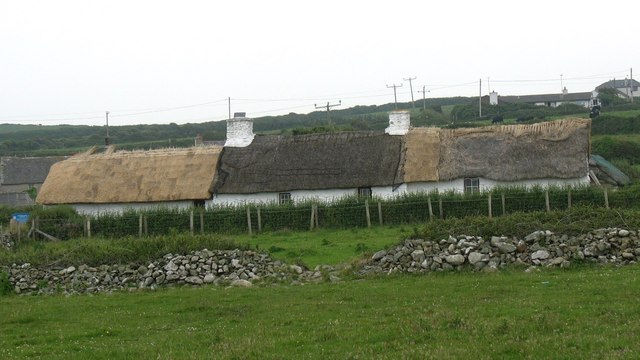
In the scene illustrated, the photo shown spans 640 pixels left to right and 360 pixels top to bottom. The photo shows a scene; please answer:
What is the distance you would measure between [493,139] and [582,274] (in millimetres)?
22331

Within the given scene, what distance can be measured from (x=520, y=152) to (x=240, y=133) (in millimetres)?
14792

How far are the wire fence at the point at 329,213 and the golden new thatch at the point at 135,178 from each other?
457 centimetres

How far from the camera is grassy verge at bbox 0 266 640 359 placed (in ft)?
34.1

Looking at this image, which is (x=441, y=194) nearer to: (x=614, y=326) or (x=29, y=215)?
(x=29, y=215)

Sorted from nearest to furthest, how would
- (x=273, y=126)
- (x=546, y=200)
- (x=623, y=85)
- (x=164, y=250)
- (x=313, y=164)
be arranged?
(x=164, y=250) → (x=546, y=200) → (x=313, y=164) → (x=273, y=126) → (x=623, y=85)

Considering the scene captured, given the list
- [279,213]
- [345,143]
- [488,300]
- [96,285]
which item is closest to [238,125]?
[345,143]

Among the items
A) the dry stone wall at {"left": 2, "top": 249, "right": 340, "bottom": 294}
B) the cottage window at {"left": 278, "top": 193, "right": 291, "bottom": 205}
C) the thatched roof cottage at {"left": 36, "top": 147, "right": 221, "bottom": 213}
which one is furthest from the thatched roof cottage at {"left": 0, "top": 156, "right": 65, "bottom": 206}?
the dry stone wall at {"left": 2, "top": 249, "right": 340, "bottom": 294}

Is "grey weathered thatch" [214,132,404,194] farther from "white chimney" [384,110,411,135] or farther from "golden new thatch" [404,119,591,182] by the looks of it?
"golden new thatch" [404,119,591,182]

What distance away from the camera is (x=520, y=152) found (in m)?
37.0

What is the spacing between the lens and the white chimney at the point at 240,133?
43.1 meters

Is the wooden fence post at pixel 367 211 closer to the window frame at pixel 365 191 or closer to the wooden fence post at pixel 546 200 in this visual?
the window frame at pixel 365 191

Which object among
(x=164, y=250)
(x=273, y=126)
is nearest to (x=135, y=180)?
(x=164, y=250)

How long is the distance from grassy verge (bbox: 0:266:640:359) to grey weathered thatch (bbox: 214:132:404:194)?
65.8 feet

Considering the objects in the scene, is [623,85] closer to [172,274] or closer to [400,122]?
[400,122]
